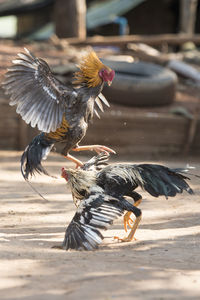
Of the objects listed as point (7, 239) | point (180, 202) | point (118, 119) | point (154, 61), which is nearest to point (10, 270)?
point (7, 239)

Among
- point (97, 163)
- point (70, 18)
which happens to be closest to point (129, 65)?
point (70, 18)

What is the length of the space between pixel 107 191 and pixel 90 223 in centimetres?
43

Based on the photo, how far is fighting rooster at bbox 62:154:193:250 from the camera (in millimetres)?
4758

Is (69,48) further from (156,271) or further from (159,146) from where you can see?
(156,271)

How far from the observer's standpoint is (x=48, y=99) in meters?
5.51

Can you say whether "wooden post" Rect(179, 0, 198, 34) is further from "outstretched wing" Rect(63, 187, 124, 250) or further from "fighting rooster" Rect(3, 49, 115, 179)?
"outstretched wing" Rect(63, 187, 124, 250)

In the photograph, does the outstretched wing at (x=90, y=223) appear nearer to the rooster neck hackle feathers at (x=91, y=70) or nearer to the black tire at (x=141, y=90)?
the rooster neck hackle feathers at (x=91, y=70)

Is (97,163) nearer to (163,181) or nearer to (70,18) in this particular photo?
(163,181)

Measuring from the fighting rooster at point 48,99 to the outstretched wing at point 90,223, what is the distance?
888 millimetres

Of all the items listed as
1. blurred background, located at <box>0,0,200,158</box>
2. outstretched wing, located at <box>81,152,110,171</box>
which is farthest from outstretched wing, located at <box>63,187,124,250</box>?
blurred background, located at <box>0,0,200,158</box>

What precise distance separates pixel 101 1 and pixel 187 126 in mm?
10297

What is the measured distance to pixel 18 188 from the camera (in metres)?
7.25

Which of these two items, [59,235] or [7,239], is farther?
[59,235]

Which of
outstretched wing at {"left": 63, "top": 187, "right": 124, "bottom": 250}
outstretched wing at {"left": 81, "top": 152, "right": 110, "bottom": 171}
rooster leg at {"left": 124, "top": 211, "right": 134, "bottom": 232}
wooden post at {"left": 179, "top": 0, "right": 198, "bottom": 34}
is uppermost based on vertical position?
wooden post at {"left": 179, "top": 0, "right": 198, "bottom": 34}
